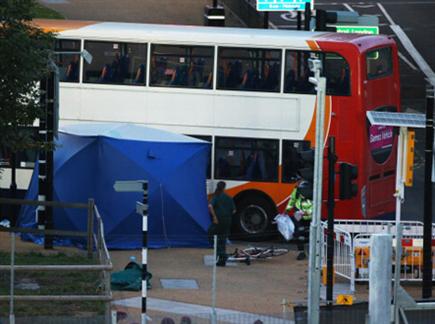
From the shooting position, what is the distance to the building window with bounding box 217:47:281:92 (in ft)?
85.4

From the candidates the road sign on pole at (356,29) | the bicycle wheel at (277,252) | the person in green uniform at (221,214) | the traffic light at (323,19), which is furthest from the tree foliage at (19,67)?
the road sign on pole at (356,29)

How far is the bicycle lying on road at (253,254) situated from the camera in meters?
23.2

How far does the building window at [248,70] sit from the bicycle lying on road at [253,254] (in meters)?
4.00

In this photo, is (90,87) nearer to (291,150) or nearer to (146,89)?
(146,89)

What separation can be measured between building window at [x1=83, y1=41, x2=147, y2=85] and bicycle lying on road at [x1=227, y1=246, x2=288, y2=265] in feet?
16.1

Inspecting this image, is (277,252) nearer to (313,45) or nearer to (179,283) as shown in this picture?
(179,283)

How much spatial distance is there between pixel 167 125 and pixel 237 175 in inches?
76.2

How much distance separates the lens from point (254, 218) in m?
26.1

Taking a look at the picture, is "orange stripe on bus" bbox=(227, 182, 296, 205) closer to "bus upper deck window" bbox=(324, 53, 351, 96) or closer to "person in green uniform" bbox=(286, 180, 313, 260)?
"person in green uniform" bbox=(286, 180, 313, 260)

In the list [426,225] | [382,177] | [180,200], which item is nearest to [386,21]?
[382,177]

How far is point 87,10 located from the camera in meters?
42.1

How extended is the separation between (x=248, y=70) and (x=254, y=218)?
3.31m

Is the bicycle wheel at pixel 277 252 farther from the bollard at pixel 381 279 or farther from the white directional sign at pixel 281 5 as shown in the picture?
the bollard at pixel 381 279

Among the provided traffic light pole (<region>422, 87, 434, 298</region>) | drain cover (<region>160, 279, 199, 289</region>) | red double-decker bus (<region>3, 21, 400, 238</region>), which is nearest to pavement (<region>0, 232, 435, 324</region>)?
drain cover (<region>160, 279, 199, 289</region>)
